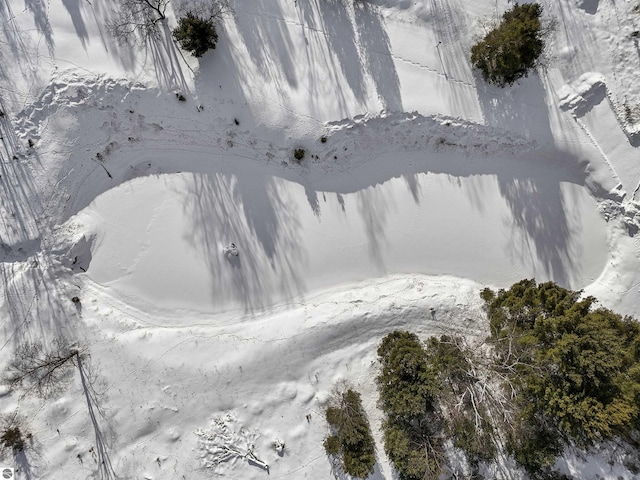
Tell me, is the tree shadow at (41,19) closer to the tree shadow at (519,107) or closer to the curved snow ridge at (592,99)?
the tree shadow at (519,107)

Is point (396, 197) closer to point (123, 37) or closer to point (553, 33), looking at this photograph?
point (553, 33)

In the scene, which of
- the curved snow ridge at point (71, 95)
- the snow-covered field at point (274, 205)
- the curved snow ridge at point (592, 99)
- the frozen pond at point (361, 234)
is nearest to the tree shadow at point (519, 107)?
the snow-covered field at point (274, 205)

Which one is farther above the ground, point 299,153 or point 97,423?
point 299,153

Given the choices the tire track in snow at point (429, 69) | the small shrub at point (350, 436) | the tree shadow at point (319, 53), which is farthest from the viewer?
the tire track in snow at point (429, 69)

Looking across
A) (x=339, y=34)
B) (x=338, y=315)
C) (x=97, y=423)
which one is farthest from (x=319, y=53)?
(x=97, y=423)

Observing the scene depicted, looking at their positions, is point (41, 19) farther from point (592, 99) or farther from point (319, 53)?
point (592, 99)

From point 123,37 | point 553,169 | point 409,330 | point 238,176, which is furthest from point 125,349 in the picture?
point 553,169
